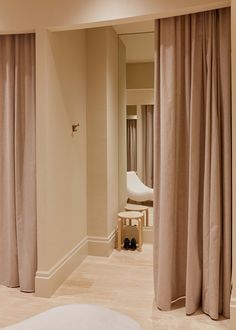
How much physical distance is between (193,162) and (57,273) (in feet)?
5.10

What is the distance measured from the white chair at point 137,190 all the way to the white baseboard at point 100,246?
644mm

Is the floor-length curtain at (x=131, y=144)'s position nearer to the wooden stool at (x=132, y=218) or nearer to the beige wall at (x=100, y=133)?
the beige wall at (x=100, y=133)

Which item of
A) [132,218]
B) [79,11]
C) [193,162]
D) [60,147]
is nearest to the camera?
Result: [193,162]

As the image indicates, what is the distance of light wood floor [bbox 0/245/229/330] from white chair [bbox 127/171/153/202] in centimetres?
75

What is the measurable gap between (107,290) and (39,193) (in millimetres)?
1045

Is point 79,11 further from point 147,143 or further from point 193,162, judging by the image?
point 147,143

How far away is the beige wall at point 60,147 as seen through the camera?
2928mm

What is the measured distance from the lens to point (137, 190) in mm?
4344

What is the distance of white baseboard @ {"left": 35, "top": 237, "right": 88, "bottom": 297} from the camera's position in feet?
9.65

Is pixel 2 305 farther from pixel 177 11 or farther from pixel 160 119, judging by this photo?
pixel 177 11

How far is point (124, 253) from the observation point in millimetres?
4039

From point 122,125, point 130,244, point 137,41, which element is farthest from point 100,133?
point 130,244

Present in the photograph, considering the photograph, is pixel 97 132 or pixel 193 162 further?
pixel 97 132

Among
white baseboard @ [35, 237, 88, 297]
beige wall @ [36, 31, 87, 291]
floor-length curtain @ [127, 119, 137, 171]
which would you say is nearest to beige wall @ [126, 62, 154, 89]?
floor-length curtain @ [127, 119, 137, 171]
